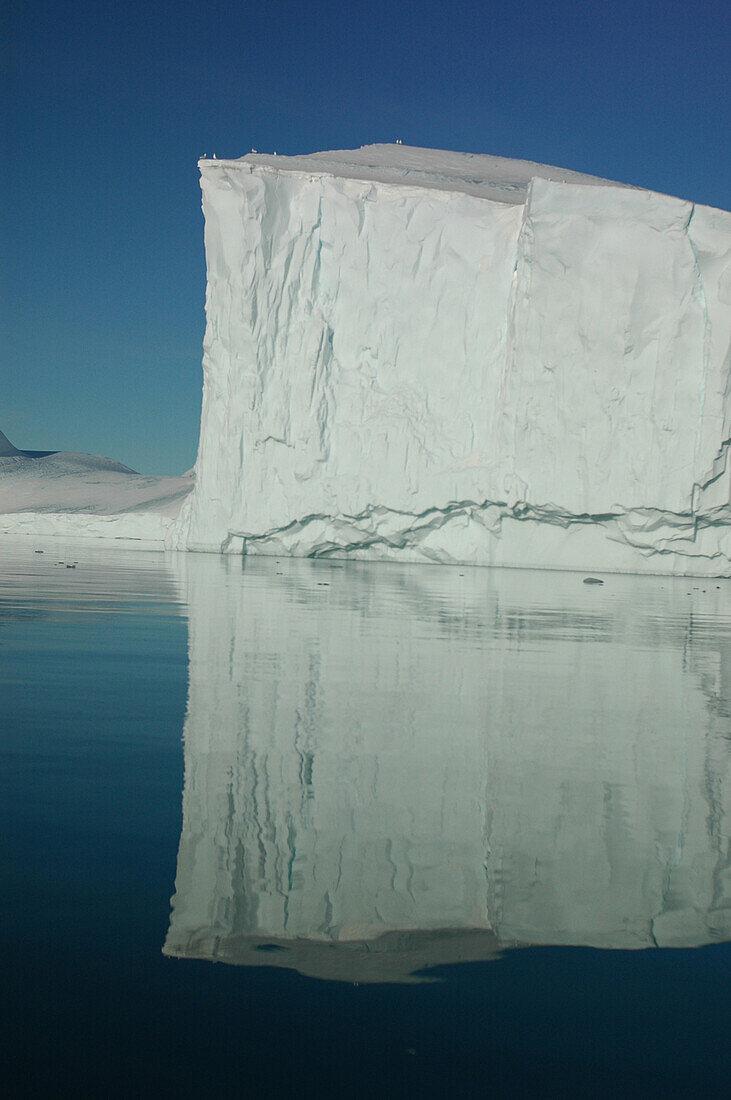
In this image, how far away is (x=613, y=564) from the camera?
1858cm

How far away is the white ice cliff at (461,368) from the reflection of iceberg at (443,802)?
13221 mm

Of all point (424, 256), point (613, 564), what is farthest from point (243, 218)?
point (613, 564)

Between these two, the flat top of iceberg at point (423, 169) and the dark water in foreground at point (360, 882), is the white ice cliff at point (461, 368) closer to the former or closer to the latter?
the flat top of iceberg at point (423, 169)

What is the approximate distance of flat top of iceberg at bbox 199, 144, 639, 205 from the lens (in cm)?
1948

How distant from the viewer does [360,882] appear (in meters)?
1.90

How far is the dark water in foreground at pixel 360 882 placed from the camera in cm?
131

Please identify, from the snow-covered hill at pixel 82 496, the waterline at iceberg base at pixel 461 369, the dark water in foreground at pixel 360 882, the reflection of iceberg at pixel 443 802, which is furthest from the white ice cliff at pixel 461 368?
the dark water in foreground at pixel 360 882

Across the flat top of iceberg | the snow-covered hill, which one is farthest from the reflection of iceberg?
the snow-covered hill

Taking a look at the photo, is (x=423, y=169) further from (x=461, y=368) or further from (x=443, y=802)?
(x=443, y=802)

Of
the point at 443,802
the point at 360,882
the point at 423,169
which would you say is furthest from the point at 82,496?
the point at 360,882

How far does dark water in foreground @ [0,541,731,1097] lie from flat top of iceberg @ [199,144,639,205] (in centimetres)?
1716

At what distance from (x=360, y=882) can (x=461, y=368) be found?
1835cm

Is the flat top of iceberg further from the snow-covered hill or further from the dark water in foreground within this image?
the dark water in foreground

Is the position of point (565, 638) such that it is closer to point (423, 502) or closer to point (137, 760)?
point (137, 760)
